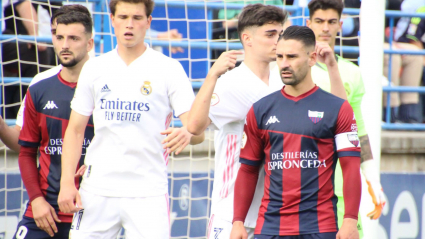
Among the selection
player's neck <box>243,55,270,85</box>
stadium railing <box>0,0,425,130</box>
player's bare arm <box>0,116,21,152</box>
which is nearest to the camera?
player's neck <box>243,55,270,85</box>

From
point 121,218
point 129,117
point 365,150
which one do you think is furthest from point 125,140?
point 365,150

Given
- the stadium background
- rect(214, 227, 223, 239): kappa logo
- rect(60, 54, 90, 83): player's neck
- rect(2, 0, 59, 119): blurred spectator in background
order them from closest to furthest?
rect(214, 227, 223, 239): kappa logo → rect(60, 54, 90, 83): player's neck → the stadium background → rect(2, 0, 59, 119): blurred spectator in background

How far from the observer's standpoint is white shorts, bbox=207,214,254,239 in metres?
3.31

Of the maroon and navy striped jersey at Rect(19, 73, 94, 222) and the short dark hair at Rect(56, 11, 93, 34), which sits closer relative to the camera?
the maroon and navy striped jersey at Rect(19, 73, 94, 222)

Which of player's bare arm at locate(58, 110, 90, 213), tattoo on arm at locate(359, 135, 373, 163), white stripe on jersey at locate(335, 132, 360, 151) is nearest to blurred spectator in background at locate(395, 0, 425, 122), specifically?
tattoo on arm at locate(359, 135, 373, 163)

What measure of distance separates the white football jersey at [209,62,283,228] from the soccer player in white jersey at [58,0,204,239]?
219 millimetres

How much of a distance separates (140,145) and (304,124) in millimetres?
960

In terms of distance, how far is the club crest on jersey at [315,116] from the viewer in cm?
288

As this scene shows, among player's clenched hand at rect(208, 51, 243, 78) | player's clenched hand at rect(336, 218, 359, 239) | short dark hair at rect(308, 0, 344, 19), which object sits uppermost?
short dark hair at rect(308, 0, 344, 19)

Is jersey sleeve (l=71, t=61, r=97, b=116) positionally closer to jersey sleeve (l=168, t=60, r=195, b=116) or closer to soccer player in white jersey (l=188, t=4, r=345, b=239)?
jersey sleeve (l=168, t=60, r=195, b=116)

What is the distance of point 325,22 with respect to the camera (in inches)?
149

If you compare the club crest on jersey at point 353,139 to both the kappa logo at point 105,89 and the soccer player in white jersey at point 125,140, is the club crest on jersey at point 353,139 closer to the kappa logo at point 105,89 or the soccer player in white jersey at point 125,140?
the soccer player in white jersey at point 125,140

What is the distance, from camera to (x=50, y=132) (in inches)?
138

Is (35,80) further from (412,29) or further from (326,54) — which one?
(412,29)
